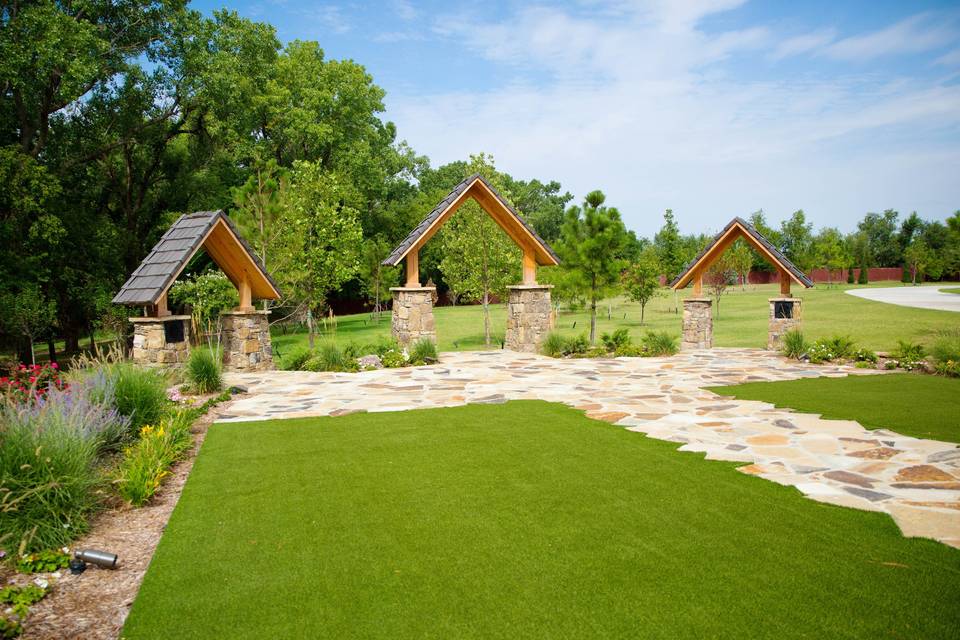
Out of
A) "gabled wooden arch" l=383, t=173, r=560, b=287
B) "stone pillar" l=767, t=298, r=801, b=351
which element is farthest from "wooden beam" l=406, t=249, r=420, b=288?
"stone pillar" l=767, t=298, r=801, b=351

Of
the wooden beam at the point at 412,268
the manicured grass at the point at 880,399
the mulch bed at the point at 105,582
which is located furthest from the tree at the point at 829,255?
the mulch bed at the point at 105,582

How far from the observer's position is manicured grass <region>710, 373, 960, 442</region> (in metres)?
6.63

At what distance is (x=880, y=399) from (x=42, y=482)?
9.38 metres

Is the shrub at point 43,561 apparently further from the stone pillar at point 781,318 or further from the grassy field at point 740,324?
the grassy field at point 740,324

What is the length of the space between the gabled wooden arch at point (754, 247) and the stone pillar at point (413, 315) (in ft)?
20.0

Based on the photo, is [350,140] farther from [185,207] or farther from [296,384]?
[296,384]

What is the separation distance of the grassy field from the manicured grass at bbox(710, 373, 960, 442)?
6.53 metres

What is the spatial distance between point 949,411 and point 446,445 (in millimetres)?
6181

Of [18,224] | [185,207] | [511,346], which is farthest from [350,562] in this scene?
[185,207]

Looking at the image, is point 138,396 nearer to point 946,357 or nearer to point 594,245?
point 946,357

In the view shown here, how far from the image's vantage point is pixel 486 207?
1379cm

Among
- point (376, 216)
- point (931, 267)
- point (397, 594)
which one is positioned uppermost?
point (376, 216)

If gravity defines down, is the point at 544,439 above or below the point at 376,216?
below

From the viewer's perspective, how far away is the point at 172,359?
1026cm
